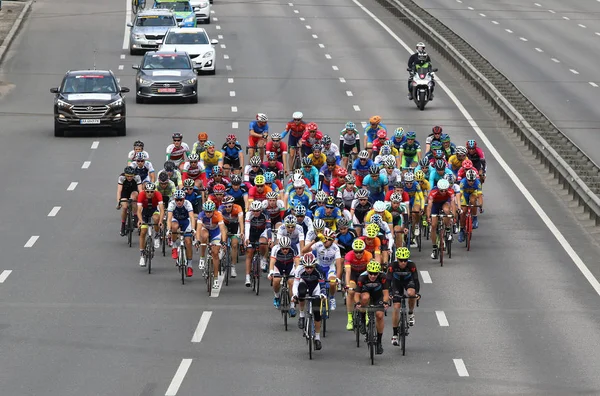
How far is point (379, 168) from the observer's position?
29531 mm

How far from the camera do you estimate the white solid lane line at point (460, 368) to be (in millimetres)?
20562

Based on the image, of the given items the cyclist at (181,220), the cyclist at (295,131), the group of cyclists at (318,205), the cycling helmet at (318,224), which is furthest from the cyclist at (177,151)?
the cycling helmet at (318,224)

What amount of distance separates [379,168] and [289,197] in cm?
257

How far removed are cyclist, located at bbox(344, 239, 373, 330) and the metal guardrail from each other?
35.3 ft

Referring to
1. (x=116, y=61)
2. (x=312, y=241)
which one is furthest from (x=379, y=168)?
(x=116, y=61)

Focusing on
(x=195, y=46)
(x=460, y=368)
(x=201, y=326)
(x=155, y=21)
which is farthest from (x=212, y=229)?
(x=155, y=21)

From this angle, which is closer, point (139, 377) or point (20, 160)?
point (139, 377)

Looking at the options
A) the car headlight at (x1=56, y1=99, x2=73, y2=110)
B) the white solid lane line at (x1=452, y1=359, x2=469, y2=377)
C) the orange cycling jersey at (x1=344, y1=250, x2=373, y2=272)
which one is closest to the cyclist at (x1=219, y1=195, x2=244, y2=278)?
the orange cycling jersey at (x1=344, y1=250, x2=373, y2=272)

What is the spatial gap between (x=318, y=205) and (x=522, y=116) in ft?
60.4

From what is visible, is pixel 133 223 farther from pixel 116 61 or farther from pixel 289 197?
pixel 116 61

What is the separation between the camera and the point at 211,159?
31.8 meters

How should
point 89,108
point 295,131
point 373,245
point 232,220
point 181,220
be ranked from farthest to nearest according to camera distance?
point 89,108 < point 295,131 < point 181,220 < point 232,220 < point 373,245

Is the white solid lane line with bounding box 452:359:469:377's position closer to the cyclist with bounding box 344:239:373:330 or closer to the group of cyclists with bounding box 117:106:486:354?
the group of cyclists with bounding box 117:106:486:354

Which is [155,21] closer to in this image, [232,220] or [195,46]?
[195,46]
